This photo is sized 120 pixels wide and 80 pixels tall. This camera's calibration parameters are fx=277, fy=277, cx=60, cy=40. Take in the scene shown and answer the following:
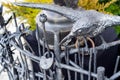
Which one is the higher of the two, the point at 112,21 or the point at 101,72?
the point at 112,21

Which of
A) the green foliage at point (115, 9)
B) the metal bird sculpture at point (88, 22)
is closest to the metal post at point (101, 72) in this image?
the metal bird sculpture at point (88, 22)

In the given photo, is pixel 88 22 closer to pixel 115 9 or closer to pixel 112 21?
pixel 112 21

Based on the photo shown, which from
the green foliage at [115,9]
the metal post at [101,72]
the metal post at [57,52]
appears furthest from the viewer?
the green foliage at [115,9]

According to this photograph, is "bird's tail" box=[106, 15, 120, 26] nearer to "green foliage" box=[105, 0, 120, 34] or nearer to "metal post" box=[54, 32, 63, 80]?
"metal post" box=[54, 32, 63, 80]

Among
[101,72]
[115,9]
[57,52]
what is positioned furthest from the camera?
[115,9]

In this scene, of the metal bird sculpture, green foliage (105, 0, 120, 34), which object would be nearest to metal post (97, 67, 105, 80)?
the metal bird sculpture

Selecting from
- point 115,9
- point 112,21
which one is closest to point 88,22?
point 112,21

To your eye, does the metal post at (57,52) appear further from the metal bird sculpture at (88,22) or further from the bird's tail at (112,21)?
the bird's tail at (112,21)

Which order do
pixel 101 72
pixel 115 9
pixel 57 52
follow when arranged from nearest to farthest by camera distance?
pixel 101 72
pixel 57 52
pixel 115 9

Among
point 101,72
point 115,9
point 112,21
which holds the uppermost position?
point 115,9

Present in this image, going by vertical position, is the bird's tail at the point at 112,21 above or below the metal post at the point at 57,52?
above

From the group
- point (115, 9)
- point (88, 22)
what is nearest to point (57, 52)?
point (88, 22)

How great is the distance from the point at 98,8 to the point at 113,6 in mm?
324

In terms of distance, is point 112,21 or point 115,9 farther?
point 115,9
